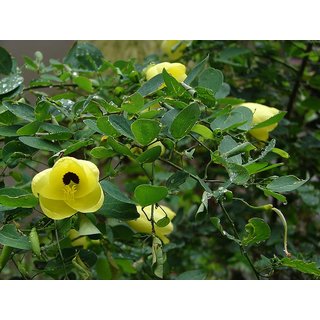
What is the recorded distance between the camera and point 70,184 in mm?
787

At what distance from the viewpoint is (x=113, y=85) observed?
1.16 metres

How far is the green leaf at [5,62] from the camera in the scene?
1109mm

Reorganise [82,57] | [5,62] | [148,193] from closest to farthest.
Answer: [148,193] → [5,62] → [82,57]

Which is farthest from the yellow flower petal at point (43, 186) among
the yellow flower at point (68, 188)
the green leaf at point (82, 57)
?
the green leaf at point (82, 57)

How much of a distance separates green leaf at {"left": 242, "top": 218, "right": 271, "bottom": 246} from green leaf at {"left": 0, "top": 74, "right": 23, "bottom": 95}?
439 millimetres

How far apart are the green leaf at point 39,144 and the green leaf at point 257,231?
269 millimetres

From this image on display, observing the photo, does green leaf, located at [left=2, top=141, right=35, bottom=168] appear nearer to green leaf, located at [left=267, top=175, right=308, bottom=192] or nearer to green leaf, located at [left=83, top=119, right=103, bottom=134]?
green leaf, located at [left=83, top=119, right=103, bottom=134]

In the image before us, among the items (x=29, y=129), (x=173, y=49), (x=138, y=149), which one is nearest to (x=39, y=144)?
(x=29, y=129)

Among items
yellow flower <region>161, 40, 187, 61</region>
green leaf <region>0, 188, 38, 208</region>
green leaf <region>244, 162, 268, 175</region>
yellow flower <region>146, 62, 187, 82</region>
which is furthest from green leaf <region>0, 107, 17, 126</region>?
yellow flower <region>161, 40, 187, 61</region>

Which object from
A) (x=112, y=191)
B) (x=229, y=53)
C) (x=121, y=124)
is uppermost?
(x=121, y=124)

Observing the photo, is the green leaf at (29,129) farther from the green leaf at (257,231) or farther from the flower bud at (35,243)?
the green leaf at (257,231)

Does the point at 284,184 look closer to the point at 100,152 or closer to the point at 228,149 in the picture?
the point at 228,149

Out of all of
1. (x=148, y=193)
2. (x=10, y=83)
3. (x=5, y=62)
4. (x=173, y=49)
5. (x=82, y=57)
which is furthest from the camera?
(x=173, y=49)

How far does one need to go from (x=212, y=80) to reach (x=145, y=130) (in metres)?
0.23
